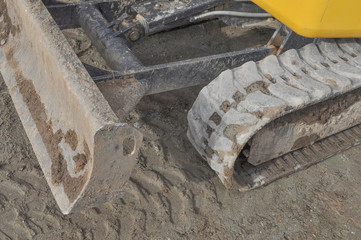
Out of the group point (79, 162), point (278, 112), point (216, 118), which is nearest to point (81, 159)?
point (79, 162)

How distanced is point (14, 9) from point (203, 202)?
→ 65.1 inches

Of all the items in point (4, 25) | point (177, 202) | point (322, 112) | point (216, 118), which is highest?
point (4, 25)

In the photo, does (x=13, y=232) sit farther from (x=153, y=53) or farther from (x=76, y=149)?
(x=153, y=53)

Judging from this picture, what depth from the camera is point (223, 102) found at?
99.6 inches

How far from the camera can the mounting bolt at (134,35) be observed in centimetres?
298

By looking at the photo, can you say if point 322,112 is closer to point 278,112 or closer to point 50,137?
point 278,112

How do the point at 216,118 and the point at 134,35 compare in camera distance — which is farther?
the point at 134,35

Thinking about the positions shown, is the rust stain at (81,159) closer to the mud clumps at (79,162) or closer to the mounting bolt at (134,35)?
the mud clumps at (79,162)

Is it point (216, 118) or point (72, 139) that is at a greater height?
point (72, 139)

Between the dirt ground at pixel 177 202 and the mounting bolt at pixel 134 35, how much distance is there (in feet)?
1.86

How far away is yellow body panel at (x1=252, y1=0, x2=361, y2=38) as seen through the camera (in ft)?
7.85

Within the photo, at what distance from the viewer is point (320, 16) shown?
2404 millimetres

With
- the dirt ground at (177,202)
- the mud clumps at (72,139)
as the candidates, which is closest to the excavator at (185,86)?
the mud clumps at (72,139)

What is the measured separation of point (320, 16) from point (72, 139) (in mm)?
1426
